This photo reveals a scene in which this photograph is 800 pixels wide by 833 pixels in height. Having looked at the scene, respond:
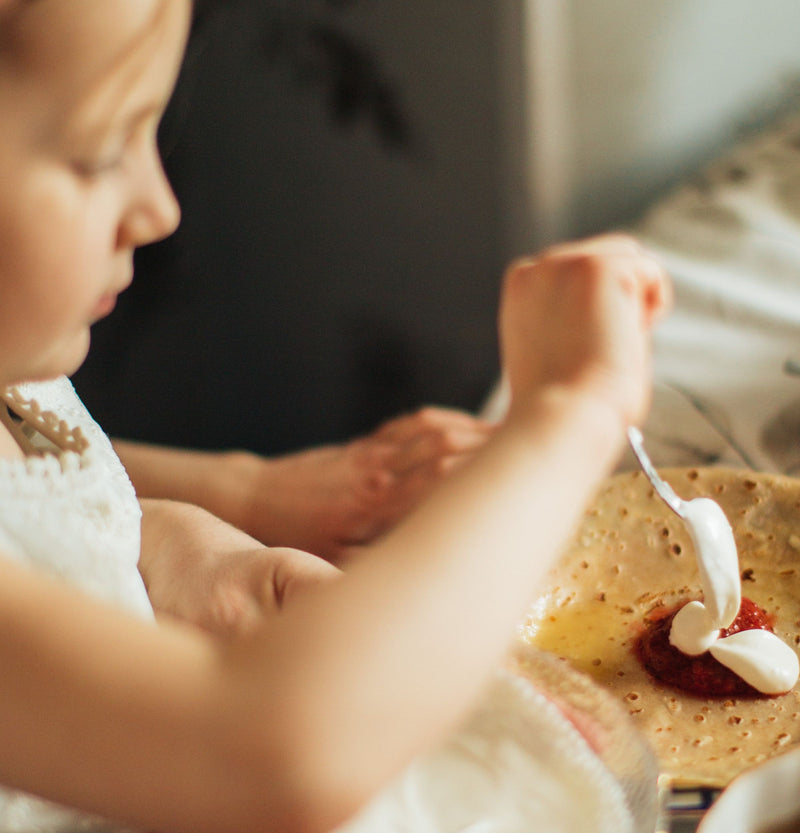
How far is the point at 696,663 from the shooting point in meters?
0.25

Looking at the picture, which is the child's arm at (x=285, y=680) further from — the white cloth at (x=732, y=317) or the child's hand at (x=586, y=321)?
the white cloth at (x=732, y=317)

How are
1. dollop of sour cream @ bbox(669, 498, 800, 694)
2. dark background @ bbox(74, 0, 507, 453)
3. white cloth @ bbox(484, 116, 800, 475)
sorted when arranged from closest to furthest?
dollop of sour cream @ bbox(669, 498, 800, 694) < white cloth @ bbox(484, 116, 800, 475) < dark background @ bbox(74, 0, 507, 453)

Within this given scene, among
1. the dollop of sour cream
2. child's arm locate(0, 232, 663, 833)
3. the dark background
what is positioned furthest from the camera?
the dark background

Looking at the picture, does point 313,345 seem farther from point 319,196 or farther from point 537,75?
point 537,75

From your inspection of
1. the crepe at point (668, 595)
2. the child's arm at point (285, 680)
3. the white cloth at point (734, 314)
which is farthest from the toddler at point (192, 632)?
the white cloth at point (734, 314)

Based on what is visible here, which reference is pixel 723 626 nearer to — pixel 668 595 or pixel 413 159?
pixel 668 595

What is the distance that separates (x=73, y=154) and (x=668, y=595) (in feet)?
0.65

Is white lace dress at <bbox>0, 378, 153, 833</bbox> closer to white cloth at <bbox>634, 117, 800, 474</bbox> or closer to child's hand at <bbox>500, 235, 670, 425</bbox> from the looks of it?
child's hand at <bbox>500, 235, 670, 425</bbox>

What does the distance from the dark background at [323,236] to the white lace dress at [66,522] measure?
0.55ft

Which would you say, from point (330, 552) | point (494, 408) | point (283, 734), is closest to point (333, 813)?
point (283, 734)

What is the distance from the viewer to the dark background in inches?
19.3

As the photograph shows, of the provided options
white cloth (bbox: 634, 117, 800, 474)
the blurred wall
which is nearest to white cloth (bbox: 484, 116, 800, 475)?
white cloth (bbox: 634, 117, 800, 474)

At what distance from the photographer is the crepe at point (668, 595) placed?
0.77 ft

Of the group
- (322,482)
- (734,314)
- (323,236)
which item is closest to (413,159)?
(323,236)
